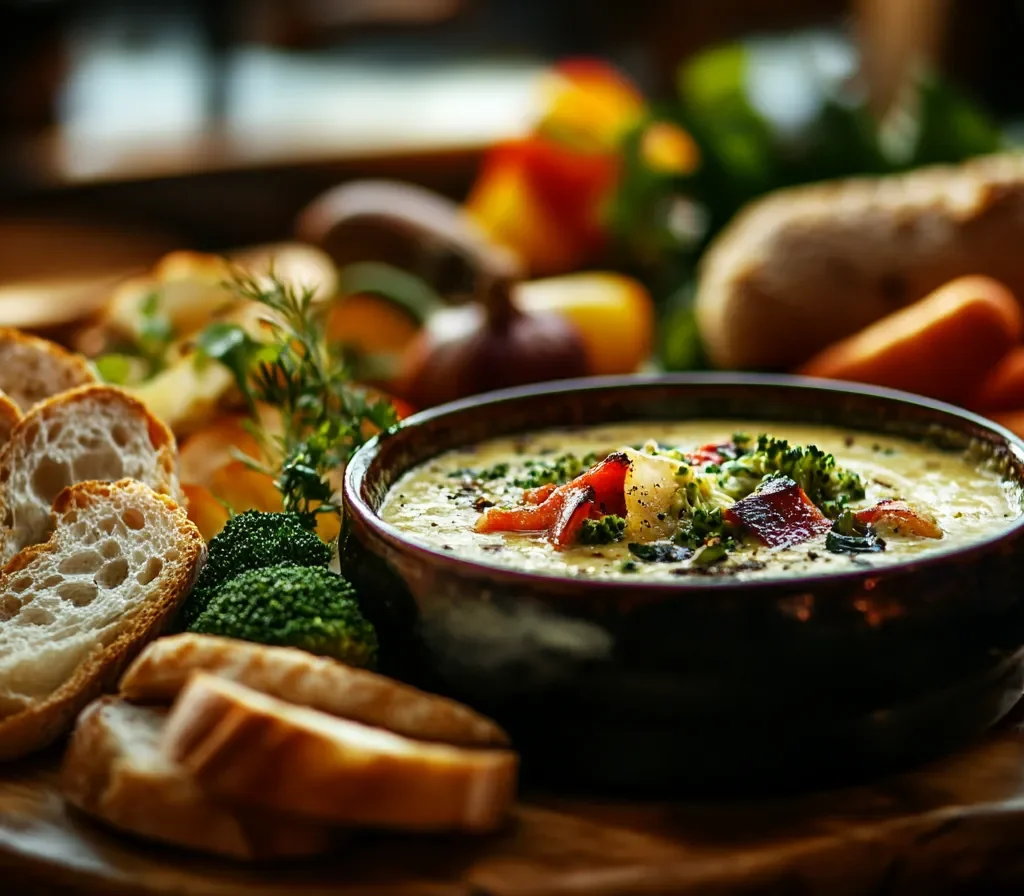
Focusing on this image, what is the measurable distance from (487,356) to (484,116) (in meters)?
4.07

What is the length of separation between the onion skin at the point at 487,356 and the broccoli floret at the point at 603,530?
4.75 feet

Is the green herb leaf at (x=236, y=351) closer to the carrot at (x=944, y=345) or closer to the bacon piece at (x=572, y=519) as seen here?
the bacon piece at (x=572, y=519)

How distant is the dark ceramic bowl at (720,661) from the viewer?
5.97 feet

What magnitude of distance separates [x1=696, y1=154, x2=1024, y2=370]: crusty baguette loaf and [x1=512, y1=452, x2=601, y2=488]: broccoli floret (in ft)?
4.47

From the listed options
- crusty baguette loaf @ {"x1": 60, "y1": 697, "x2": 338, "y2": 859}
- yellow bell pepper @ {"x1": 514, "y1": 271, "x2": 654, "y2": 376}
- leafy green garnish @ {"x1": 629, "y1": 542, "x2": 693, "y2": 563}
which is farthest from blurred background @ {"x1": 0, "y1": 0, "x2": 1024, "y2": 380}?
crusty baguette loaf @ {"x1": 60, "y1": 697, "x2": 338, "y2": 859}

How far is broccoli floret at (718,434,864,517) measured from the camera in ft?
7.58

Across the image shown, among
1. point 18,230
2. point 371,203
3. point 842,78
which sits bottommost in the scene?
point 18,230

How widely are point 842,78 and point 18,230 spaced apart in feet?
12.0

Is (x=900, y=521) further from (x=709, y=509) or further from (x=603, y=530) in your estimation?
(x=603, y=530)

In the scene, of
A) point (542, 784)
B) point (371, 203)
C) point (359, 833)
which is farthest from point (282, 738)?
point (371, 203)

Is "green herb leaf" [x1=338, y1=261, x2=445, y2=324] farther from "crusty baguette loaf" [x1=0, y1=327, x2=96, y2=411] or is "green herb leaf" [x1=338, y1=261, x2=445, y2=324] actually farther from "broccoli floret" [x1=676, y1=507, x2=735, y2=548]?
"broccoli floret" [x1=676, y1=507, x2=735, y2=548]

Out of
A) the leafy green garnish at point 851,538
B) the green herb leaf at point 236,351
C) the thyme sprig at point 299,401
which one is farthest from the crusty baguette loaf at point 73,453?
the leafy green garnish at point 851,538

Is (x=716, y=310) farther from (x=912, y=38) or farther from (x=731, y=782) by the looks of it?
(x=912, y=38)

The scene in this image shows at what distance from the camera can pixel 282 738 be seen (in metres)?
1.70
